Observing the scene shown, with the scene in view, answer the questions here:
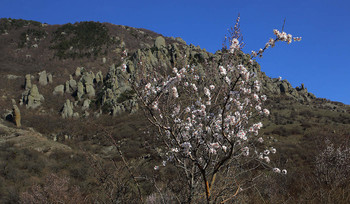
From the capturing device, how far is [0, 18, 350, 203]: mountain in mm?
6346

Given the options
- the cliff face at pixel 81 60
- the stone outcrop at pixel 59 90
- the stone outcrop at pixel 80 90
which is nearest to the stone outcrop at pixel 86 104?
the cliff face at pixel 81 60

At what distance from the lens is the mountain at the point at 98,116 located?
6346 millimetres

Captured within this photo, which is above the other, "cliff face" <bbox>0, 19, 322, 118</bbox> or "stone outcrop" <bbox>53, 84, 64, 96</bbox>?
"cliff face" <bbox>0, 19, 322, 118</bbox>

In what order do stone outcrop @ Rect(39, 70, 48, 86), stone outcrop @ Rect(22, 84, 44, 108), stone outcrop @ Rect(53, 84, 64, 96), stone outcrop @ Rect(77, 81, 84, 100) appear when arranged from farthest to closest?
stone outcrop @ Rect(39, 70, 48, 86), stone outcrop @ Rect(53, 84, 64, 96), stone outcrop @ Rect(77, 81, 84, 100), stone outcrop @ Rect(22, 84, 44, 108)

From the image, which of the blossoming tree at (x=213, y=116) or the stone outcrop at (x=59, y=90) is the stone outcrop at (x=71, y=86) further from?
the blossoming tree at (x=213, y=116)

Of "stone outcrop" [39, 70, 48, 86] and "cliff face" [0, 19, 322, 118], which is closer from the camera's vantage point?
"cliff face" [0, 19, 322, 118]

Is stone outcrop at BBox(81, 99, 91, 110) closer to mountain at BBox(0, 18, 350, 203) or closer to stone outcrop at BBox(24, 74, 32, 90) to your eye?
mountain at BBox(0, 18, 350, 203)

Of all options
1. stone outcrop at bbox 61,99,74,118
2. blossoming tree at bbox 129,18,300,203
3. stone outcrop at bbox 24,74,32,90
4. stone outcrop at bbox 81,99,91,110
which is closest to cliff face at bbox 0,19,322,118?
stone outcrop at bbox 61,99,74,118

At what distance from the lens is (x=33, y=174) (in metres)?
12.8

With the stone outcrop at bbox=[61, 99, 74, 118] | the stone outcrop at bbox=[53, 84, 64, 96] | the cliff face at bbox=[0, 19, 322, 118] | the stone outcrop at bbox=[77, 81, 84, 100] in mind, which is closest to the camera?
the stone outcrop at bbox=[61, 99, 74, 118]

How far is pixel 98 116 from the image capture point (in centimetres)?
4278

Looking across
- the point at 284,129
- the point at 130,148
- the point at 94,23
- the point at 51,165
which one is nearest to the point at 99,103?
the point at 130,148

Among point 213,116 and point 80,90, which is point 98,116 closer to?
point 80,90

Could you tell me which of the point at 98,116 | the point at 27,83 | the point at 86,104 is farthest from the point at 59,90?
the point at 98,116
